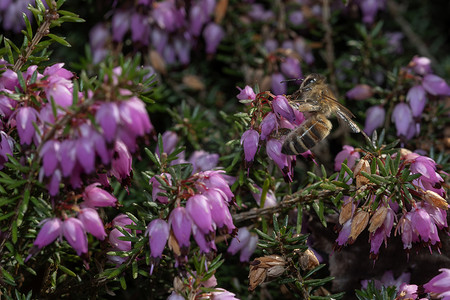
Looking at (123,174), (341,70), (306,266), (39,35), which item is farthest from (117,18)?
(306,266)

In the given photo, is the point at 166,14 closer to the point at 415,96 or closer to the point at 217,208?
the point at 415,96

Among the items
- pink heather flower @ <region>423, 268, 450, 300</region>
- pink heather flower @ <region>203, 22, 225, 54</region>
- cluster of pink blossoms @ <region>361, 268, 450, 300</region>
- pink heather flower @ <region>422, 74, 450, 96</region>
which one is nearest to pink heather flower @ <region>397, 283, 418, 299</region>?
cluster of pink blossoms @ <region>361, 268, 450, 300</region>

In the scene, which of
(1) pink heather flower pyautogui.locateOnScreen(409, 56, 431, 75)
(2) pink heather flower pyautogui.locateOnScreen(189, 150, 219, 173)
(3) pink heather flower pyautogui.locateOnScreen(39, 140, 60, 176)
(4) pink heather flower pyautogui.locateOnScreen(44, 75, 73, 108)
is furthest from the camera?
(1) pink heather flower pyautogui.locateOnScreen(409, 56, 431, 75)

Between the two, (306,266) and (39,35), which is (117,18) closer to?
(39,35)

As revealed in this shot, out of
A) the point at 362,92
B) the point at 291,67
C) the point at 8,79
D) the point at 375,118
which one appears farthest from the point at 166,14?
the point at 8,79

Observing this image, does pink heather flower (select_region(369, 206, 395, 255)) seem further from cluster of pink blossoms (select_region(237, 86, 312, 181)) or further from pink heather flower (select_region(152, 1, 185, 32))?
pink heather flower (select_region(152, 1, 185, 32))

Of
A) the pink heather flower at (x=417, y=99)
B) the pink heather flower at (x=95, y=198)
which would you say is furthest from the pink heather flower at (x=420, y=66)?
the pink heather flower at (x=95, y=198)
